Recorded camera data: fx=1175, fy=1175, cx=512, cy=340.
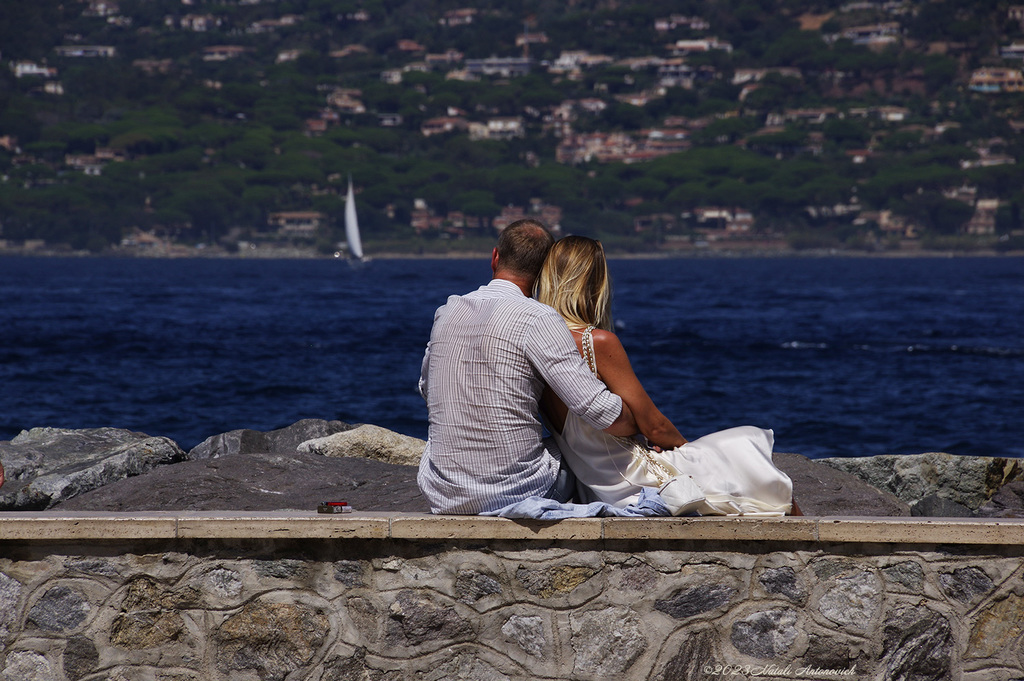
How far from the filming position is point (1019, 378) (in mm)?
24609

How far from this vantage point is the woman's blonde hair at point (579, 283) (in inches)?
132

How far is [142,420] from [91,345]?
13198 millimetres

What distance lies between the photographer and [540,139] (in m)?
164

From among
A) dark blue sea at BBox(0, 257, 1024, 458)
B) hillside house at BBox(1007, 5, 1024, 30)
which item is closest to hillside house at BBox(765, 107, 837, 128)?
hillside house at BBox(1007, 5, 1024, 30)

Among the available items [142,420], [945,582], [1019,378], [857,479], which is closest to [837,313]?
[1019,378]

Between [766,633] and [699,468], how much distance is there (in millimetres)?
486

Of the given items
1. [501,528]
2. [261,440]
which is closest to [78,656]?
[501,528]

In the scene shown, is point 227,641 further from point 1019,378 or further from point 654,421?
point 1019,378

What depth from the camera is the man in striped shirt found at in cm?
322

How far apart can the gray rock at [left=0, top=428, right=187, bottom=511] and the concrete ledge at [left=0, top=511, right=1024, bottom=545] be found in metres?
3.05

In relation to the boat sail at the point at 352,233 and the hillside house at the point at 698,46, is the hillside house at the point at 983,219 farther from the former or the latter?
→ the boat sail at the point at 352,233

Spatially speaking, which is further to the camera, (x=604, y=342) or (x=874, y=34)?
(x=874, y=34)

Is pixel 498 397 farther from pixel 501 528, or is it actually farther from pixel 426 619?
pixel 426 619

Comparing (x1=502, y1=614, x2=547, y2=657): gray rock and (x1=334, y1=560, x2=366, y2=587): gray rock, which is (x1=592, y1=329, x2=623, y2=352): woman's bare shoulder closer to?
(x1=502, y1=614, x2=547, y2=657): gray rock
